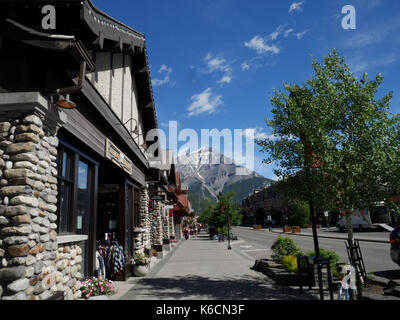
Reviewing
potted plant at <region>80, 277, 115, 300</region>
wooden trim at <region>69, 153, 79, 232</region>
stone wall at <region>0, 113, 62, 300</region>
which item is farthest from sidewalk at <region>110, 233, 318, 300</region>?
stone wall at <region>0, 113, 62, 300</region>

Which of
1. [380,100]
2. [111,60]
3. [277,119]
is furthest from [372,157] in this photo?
[111,60]

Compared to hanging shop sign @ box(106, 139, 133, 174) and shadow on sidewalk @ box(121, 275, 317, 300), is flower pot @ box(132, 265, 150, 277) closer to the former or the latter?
shadow on sidewalk @ box(121, 275, 317, 300)

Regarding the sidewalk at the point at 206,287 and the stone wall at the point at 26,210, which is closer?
the stone wall at the point at 26,210

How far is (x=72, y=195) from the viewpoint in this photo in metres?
6.45

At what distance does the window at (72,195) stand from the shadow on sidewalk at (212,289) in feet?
8.18

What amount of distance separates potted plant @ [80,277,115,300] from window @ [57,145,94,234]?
1.28 metres

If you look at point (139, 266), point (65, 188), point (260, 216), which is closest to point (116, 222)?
point (139, 266)

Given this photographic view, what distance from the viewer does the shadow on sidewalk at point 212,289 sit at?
7.22 meters

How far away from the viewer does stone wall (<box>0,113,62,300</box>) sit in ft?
13.4

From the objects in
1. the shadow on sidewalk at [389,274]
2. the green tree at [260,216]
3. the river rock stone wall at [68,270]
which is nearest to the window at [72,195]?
the river rock stone wall at [68,270]

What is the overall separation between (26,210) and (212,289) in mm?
5781

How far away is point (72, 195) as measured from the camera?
645cm

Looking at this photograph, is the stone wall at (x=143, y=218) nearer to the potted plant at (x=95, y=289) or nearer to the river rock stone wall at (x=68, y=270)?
the potted plant at (x=95, y=289)

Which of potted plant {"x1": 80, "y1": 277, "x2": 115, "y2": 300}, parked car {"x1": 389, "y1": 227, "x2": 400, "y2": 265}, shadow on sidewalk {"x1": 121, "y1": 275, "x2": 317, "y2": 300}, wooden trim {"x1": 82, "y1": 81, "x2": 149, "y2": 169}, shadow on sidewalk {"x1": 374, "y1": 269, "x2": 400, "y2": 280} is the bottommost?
shadow on sidewalk {"x1": 374, "y1": 269, "x2": 400, "y2": 280}
